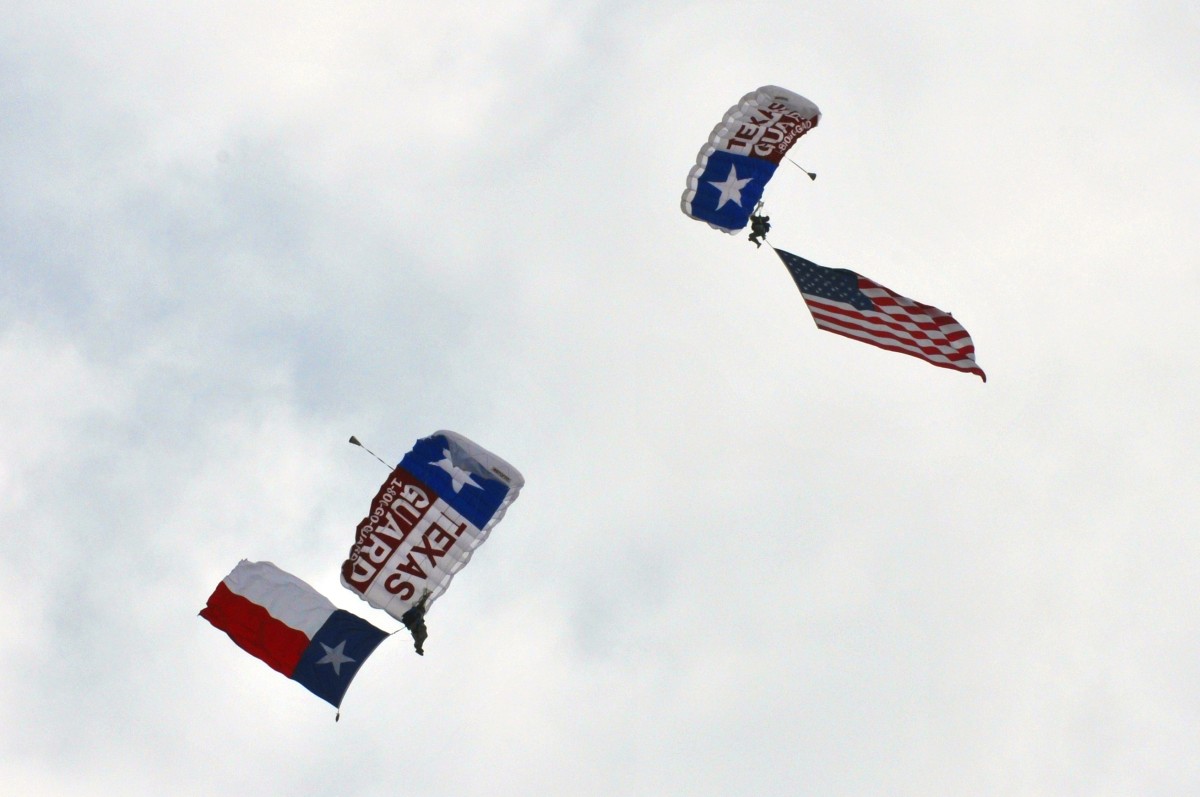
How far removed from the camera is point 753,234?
4225cm

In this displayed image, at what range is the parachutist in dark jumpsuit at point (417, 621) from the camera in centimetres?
3947

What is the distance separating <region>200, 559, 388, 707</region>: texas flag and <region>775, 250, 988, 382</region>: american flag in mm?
12638

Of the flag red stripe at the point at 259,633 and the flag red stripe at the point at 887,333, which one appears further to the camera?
the flag red stripe at the point at 259,633

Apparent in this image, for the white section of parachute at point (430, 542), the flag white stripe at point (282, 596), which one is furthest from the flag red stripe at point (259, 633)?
the white section of parachute at point (430, 542)

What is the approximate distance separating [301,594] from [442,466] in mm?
4536

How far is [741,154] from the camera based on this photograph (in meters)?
41.9

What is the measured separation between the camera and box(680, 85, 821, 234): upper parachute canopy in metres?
41.7

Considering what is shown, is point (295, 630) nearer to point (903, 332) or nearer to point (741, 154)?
point (741, 154)

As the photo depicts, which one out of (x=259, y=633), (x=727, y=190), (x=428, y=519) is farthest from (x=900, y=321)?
(x=259, y=633)

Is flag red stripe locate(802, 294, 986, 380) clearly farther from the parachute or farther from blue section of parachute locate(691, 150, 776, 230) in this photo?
the parachute

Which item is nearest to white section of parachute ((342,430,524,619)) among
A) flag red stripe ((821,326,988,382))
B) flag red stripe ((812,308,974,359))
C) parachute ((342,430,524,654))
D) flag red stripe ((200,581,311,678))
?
parachute ((342,430,524,654))

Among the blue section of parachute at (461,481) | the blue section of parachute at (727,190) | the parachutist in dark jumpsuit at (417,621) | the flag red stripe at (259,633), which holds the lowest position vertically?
the flag red stripe at (259,633)

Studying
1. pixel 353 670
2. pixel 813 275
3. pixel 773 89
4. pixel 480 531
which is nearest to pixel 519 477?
pixel 480 531

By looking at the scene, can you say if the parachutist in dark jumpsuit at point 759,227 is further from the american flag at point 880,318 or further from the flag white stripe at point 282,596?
the flag white stripe at point 282,596
